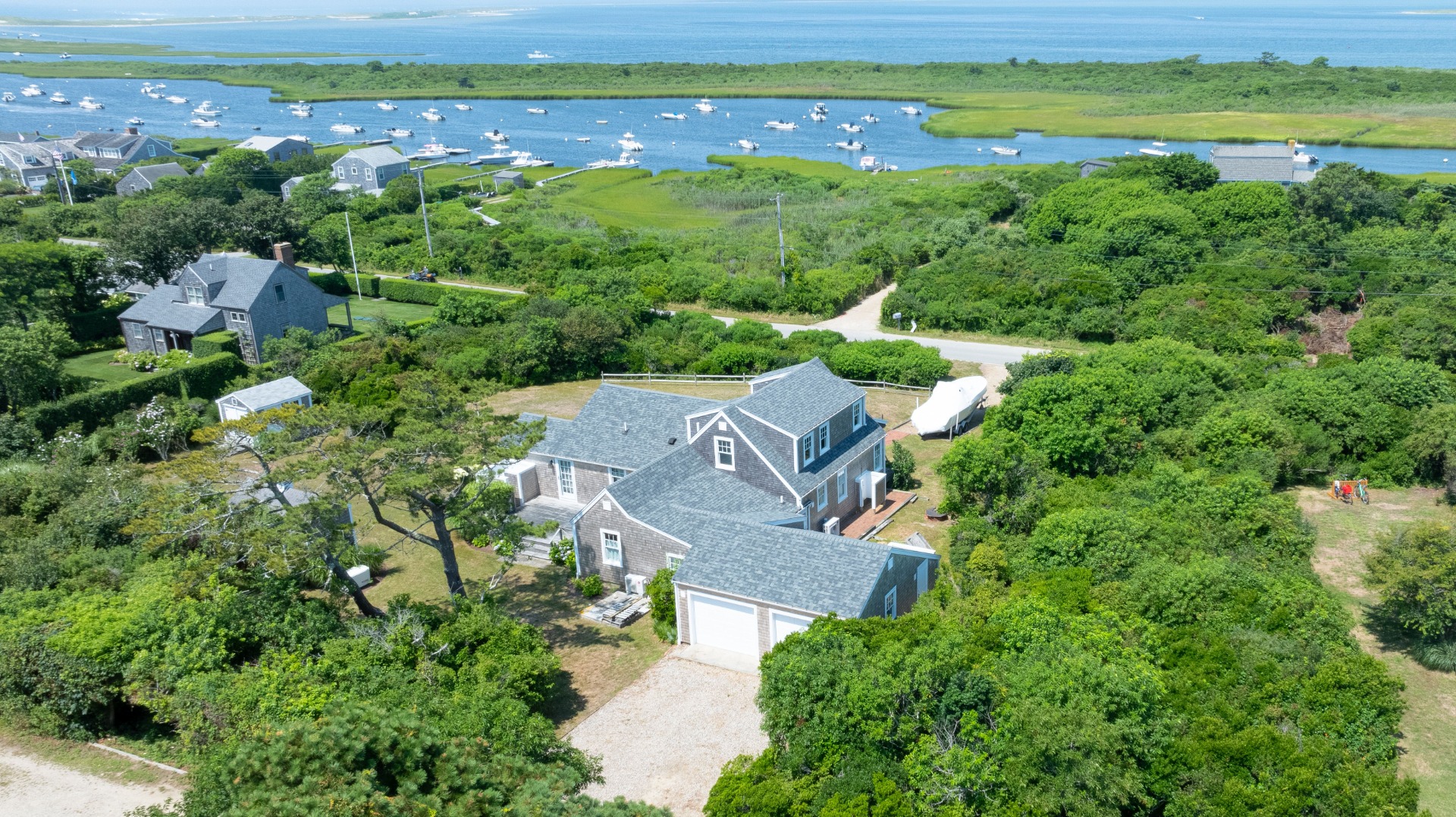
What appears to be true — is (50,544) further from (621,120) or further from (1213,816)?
(621,120)

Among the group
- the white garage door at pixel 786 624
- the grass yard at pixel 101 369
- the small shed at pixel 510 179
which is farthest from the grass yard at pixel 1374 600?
the small shed at pixel 510 179

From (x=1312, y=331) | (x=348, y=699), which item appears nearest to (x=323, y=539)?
(x=348, y=699)

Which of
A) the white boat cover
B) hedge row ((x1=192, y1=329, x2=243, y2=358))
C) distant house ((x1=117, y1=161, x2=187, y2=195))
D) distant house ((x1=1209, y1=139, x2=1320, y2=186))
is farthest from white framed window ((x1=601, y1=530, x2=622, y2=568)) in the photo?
distant house ((x1=117, y1=161, x2=187, y2=195))

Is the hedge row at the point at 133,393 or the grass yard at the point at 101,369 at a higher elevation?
the hedge row at the point at 133,393

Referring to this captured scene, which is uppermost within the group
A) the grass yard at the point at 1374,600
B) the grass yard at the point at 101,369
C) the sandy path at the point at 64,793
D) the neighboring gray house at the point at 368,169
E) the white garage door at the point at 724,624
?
the neighboring gray house at the point at 368,169

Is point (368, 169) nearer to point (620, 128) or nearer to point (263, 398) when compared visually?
point (263, 398)

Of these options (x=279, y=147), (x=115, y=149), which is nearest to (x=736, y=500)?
(x=279, y=147)

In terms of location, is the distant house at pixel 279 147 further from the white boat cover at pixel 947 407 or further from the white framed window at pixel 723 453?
the white framed window at pixel 723 453
